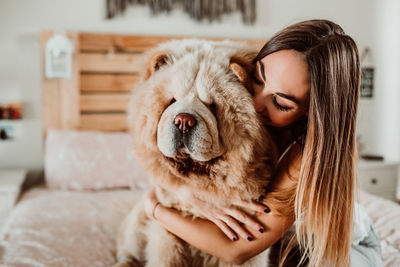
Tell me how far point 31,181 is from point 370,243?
2369mm

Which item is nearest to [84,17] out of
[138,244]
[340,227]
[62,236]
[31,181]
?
[31,181]

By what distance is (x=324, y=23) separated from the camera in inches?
36.9

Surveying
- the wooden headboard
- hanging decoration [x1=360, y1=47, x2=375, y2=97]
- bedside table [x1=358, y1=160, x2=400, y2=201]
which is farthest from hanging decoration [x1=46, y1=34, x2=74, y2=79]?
hanging decoration [x1=360, y1=47, x2=375, y2=97]

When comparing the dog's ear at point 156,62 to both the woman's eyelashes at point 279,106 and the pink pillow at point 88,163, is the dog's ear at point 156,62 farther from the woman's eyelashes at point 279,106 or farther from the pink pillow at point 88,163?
the pink pillow at point 88,163

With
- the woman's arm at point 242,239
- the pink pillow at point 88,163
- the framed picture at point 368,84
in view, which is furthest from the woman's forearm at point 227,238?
the framed picture at point 368,84

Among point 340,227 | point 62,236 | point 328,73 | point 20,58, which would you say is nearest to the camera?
point 328,73

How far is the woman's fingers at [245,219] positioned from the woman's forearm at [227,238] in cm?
2

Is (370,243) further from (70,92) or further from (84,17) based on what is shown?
(84,17)

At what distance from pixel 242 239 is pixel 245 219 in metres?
0.06

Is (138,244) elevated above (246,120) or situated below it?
below

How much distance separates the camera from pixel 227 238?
101 cm

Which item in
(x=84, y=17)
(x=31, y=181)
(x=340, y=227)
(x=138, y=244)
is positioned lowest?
(x=31, y=181)

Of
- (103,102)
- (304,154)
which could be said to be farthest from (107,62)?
(304,154)

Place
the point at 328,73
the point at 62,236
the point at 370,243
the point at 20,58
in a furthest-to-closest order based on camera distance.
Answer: the point at 20,58 < the point at 62,236 < the point at 370,243 < the point at 328,73
